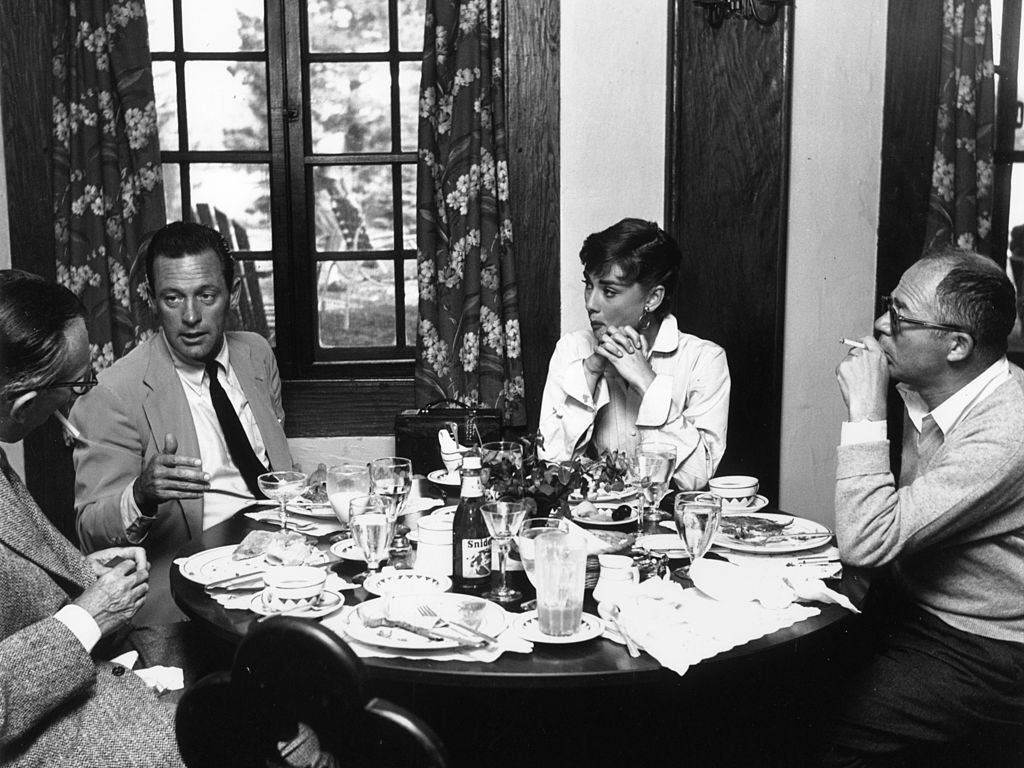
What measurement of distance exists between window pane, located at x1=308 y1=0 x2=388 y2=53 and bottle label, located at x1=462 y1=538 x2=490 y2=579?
2.38 meters

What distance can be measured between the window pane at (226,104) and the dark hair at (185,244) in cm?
98

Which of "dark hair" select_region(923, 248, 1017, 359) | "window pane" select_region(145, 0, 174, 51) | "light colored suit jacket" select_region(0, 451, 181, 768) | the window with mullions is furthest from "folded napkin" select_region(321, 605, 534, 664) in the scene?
"window pane" select_region(145, 0, 174, 51)

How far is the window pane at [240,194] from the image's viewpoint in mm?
3686

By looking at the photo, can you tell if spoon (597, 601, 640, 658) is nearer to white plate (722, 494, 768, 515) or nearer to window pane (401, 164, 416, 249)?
white plate (722, 494, 768, 515)

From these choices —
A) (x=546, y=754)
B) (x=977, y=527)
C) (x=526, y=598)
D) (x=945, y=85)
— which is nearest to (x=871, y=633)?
(x=977, y=527)

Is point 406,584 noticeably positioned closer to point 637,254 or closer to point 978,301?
point 978,301

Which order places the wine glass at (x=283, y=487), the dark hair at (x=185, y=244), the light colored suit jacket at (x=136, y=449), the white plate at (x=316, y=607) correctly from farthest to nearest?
the dark hair at (x=185, y=244) → the light colored suit jacket at (x=136, y=449) → the wine glass at (x=283, y=487) → the white plate at (x=316, y=607)

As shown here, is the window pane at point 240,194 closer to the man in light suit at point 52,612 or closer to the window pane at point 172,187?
A: the window pane at point 172,187

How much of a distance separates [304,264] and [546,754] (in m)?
2.13

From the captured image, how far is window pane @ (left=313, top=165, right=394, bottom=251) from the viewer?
371cm

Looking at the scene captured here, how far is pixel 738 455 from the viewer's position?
3627 mm

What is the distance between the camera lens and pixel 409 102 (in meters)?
3.69

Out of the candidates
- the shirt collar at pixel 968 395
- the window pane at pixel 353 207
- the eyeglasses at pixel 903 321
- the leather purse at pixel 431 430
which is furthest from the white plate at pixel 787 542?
the window pane at pixel 353 207

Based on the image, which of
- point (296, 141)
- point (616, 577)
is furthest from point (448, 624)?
point (296, 141)
